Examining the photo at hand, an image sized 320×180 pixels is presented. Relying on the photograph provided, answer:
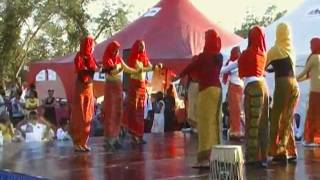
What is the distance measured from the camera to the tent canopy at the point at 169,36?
1499cm

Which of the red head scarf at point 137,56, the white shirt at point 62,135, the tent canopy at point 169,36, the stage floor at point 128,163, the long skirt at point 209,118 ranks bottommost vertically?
the stage floor at point 128,163

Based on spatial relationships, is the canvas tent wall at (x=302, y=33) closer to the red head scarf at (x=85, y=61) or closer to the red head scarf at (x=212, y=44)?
the red head scarf at (x=85, y=61)

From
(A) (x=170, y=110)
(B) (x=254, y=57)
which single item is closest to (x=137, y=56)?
(B) (x=254, y=57)

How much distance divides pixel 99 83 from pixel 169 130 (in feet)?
8.16

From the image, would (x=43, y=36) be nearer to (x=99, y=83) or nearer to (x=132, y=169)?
(x=99, y=83)

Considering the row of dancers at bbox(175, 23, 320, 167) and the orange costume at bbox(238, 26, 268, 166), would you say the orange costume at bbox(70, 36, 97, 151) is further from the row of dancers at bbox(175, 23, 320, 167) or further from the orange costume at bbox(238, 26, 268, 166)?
the orange costume at bbox(238, 26, 268, 166)

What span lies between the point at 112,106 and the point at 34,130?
9.38 feet

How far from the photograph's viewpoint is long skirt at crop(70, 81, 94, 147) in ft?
29.1

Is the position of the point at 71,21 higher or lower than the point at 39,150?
higher

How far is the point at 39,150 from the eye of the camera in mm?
9922

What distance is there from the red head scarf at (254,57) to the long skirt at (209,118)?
40 centimetres

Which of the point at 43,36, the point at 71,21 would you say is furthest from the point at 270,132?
the point at 43,36

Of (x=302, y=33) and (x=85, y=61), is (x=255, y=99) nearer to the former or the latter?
(x=85, y=61)

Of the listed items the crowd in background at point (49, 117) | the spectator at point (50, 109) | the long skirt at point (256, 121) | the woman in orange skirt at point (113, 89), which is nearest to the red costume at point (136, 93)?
the woman in orange skirt at point (113, 89)
